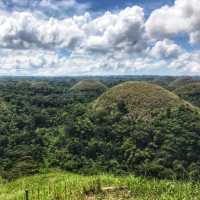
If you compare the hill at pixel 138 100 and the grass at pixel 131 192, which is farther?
the hill at pixel 138 100

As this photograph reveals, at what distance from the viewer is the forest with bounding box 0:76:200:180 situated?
4200 centimetres

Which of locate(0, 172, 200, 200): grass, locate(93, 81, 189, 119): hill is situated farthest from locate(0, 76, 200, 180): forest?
locate(0, 172, 200, 200): grass

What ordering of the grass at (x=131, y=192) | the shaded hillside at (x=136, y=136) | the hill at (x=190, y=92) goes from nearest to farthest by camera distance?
the grass at (x=131, y=192), the shaded hillside at (x=136, y=136), the hill at (x=190, y=92)

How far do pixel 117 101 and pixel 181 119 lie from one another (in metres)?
14.8

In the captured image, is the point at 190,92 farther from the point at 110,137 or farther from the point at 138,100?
the point at 110,137

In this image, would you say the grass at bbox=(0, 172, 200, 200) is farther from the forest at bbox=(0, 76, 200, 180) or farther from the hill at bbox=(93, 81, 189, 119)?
the hill at bbox=(93, 81, 189, 119)

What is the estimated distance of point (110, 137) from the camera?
55.1 meters

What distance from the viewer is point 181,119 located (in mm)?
56469

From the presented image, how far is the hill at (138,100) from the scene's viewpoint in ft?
210

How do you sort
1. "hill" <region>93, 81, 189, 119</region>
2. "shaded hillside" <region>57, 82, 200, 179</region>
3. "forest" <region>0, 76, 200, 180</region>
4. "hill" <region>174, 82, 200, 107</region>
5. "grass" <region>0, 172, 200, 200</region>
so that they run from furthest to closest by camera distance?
"hill" <region>174, 82, 200, 107</region> → "hill" <region>93, 81, 189, 119</region> → "shaded hillside" <region>57, 82, 200, 179</region> → "forest" <region>0, 76, 200, 180</region> → "grass" <region>0, 172, 200, 200</region>

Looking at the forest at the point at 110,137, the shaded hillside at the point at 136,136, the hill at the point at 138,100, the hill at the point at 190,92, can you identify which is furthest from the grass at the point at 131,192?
the hill at the point at 190,92

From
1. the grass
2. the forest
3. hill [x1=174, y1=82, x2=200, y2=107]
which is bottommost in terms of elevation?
the forest

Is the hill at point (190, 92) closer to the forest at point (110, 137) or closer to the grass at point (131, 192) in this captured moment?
the forest at point (110, 137)

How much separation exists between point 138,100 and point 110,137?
47.6 feet
